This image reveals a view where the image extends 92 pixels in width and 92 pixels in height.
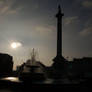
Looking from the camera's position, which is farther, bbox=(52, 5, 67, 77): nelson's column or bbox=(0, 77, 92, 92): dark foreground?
bbox=(52, 5, 67, 77): nelson's column

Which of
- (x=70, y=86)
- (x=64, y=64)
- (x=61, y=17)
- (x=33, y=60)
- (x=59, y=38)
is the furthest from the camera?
(x=61, y=17)

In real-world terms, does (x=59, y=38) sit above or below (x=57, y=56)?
above

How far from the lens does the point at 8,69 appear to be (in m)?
38.2

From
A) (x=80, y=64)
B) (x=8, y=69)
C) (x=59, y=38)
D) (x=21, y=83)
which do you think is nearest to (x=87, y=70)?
(x=80, y=64)

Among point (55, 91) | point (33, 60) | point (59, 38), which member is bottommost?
point (55, 91)

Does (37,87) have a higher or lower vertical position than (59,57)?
lower

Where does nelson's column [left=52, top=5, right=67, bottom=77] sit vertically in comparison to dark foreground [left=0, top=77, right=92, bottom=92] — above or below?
above

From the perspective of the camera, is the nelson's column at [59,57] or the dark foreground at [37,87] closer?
the dark foreground at [37,87]

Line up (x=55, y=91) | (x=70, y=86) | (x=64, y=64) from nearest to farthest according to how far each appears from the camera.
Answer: (x=55, y=91) → (x=70, y=86) → (x=64, y=64)

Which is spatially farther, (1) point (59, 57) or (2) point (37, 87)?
(1) point (59, 57)

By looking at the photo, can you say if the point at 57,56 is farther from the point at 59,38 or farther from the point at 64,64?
the point at 59,38

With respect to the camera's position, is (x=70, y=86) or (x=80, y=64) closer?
(x=70, y=86)

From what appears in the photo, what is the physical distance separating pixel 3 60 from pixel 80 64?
79.3ft

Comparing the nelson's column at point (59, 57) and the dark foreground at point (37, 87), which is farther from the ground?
the nelson's column at point (59, 57)
